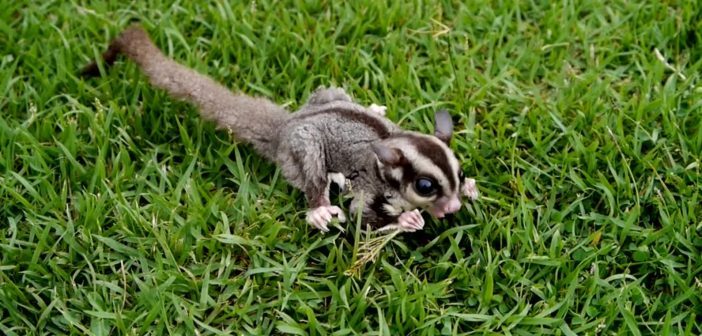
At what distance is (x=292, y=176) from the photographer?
5.36m

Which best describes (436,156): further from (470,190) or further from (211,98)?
(211,98)

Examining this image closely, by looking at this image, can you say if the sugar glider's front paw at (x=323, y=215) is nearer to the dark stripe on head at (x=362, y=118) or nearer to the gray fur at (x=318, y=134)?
the gray fur at (x=318, y=134)

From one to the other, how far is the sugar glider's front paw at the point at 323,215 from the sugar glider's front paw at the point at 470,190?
27.7 inches

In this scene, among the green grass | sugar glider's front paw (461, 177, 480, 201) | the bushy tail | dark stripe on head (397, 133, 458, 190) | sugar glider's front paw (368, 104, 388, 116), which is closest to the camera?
the green grass

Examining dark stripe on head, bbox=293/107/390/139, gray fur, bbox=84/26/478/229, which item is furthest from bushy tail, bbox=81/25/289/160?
dark stripe on head, bbox=293/107/390/139

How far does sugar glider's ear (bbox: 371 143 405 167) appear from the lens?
196 inches

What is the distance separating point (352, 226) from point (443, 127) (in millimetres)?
766

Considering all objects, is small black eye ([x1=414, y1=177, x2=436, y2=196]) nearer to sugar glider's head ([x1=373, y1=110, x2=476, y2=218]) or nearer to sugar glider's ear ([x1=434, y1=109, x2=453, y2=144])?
sugar glider's head ([x1=373, y1=110, x2=476, y2=218])

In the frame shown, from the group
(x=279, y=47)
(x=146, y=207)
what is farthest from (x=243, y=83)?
(x=146, y=207)

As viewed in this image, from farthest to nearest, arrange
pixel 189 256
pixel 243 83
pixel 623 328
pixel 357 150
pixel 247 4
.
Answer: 1. pixel 247 4
2. pixel 243 83
3. pixel 357 150
4. pixel 189 256
5. pixel 623 328

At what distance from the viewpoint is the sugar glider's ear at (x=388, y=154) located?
4.98m

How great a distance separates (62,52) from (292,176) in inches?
78.1

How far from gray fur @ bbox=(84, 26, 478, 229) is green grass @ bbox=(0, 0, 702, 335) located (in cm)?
16

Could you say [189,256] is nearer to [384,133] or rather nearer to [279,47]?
[384,133]
